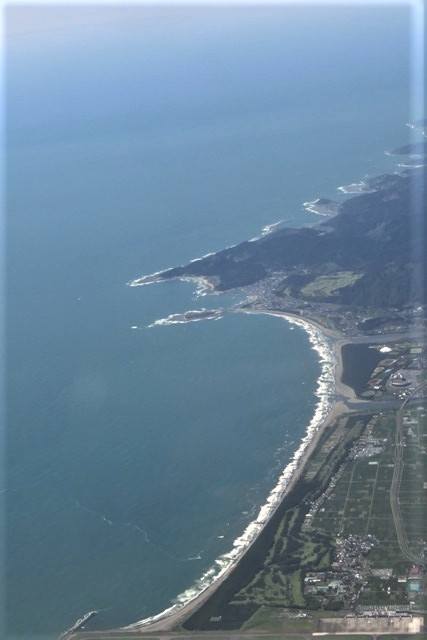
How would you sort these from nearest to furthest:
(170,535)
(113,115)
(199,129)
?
1. (170,535)
2. (199,129)
3. (113,115)

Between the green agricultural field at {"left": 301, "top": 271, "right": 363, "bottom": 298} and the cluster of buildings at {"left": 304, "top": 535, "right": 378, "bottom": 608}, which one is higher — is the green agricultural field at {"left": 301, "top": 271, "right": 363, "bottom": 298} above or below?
above

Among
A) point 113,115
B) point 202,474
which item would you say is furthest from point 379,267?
point 113,115

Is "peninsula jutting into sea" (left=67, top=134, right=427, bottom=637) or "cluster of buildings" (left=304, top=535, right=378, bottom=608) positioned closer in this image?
"cluster of buildings" (left=304, top=535, right=378, bottom=608)

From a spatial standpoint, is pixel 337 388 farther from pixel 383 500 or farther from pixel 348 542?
pixel 348 542

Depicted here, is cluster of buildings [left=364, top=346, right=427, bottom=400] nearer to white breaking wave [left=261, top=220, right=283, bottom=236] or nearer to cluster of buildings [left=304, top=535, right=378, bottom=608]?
cluster of buildings [left=304, top=535, right=378, bottom=608]

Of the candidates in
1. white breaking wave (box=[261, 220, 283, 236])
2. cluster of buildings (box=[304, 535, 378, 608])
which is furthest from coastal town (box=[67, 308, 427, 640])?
white breaking wave (box=[261, 220, 283, 236])

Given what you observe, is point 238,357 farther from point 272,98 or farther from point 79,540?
point 272,98

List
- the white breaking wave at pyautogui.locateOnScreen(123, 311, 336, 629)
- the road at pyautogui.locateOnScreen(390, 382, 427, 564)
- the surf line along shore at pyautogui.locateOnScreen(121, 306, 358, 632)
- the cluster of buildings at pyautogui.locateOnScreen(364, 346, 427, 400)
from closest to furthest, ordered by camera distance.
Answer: the surf line along shore at pyautogui.locateOnScreen(121, 306, 358, 632) < the white breaking wave at pyautogui.locateOnScreen(123, 311, 336, 629) < the road at pyautogui.locateOnScreen(390, 382, 427, 564) < the cluster of buildings at pyautogui.locateOnScreen(364, 346, 427, 400)
